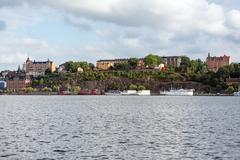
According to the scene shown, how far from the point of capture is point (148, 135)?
41.0 meters

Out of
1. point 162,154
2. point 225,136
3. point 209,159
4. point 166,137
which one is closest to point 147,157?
point 162,154

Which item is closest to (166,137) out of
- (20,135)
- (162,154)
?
(162,154)

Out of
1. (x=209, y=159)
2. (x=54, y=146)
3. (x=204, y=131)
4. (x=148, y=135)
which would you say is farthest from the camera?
(x=204, y=131)

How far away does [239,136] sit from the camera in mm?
40188

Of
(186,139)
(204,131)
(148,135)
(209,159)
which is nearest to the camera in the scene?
(209,159)

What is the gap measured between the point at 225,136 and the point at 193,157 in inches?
446

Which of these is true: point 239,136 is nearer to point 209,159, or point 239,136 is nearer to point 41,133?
point 209,159

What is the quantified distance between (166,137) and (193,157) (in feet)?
31.5

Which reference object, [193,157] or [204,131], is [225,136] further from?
[193,157]

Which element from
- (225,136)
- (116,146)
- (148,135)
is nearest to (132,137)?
(148,135)

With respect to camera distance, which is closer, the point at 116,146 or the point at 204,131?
the point at 116,146

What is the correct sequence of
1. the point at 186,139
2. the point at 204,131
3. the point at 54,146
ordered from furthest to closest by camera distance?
the point at 204,131 < the point at 186,139 < the point at 54,146

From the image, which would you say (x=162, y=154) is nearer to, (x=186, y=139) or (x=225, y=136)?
(x=186, y=139)

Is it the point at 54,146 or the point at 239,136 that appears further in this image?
the point at 239,136
